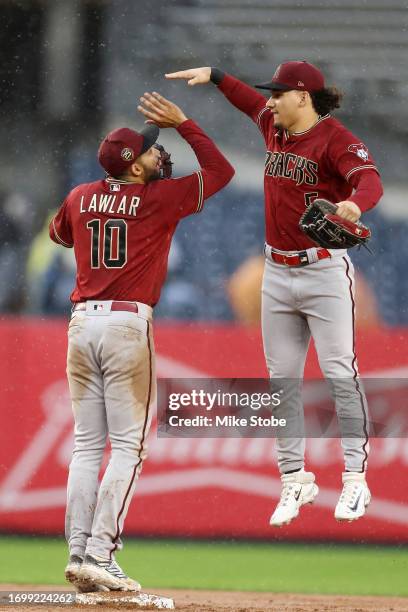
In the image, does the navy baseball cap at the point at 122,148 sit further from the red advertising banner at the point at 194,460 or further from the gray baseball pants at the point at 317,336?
the red advertising banner at the point at 194,460

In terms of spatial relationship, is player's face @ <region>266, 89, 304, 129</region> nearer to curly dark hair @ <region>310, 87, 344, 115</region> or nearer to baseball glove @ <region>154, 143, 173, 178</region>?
curly dark hair @ <region>310, 87, 344, 115</region>

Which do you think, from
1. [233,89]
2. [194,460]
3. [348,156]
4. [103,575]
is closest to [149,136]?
[233,89]

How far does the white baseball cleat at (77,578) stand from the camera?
4410 millimetres

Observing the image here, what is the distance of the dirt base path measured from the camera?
15.8ft

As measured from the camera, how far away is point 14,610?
4.43 metres

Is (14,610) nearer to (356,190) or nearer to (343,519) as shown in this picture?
(343,519)

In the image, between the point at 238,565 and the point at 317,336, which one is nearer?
the point at 317,336

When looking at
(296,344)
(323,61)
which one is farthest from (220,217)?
(296,344)

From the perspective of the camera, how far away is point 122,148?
14.7ft

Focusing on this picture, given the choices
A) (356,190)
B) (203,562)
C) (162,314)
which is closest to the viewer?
(356,190)

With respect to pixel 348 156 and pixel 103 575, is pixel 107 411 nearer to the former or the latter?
pixel 103 575

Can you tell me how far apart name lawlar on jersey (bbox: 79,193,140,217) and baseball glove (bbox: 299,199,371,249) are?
70 centimetres

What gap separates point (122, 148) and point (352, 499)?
153 cm

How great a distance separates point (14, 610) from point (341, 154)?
80.4 inches
